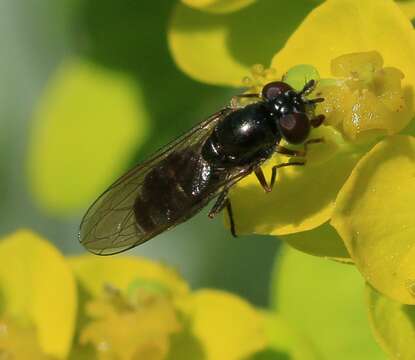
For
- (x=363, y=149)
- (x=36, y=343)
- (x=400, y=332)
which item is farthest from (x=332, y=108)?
(x=36, y=343)

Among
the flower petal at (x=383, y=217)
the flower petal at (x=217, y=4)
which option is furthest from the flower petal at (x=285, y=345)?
the flower petal at (x=217, y=4)

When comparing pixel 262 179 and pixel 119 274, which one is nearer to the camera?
pixel 262 179

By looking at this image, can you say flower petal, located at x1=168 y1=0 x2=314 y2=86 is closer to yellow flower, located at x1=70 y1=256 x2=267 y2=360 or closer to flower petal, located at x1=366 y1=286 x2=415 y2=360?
yellow flower, located at x1=70 y1=256 x2=267 y2=360

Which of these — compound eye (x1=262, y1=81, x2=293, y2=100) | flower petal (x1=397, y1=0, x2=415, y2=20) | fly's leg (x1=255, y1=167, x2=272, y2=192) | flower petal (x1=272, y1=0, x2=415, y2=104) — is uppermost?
flower petal (x1=272, y1=0, x2=415, y2=104)

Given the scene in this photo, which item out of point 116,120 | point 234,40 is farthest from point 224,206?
point 116,120

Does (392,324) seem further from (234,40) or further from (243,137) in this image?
(234,40)

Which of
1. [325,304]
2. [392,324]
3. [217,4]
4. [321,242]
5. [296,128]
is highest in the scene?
[217,4]

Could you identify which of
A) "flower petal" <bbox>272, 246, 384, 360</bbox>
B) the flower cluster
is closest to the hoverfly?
the flower cluster

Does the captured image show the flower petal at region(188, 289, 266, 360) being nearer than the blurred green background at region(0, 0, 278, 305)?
Yes
